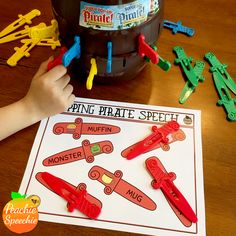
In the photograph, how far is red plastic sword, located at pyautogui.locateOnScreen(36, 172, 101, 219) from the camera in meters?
0.44

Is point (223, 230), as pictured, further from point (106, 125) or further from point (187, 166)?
point (106, 125)

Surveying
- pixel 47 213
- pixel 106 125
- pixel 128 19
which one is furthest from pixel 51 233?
pixel 128 19

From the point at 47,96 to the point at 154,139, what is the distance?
0.58 ft

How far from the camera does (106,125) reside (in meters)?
0.53

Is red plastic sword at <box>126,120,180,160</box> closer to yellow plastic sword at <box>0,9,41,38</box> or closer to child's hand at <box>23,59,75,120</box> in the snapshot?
child's hand at <box>23,59,75,120</box>

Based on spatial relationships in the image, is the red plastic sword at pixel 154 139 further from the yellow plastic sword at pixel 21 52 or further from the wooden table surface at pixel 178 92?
the yellow plastic sword at pixel 21 52

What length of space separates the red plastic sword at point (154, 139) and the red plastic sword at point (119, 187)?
1.5 inches

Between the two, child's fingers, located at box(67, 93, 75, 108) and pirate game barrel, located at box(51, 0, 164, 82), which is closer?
pirate game barrel, located at box(51, 0, 164, 82)

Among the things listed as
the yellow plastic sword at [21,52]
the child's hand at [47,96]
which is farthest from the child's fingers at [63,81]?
the yellow plastic sword at [21,52]

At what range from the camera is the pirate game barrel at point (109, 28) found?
440mm

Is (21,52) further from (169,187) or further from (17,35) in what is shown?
(169,187)

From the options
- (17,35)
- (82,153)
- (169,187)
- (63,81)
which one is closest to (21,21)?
(17,35)

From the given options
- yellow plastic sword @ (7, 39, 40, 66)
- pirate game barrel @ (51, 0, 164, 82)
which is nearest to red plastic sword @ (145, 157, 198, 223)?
pirate game barrel @ (51, 0, 164, 82)

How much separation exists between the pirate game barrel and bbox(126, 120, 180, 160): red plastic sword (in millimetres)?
108
